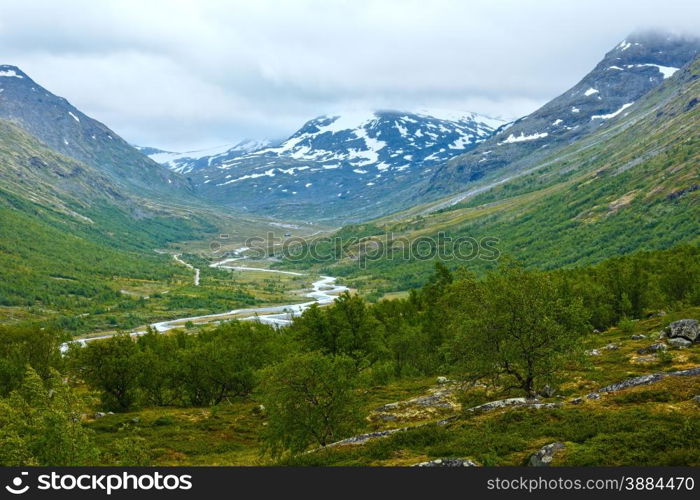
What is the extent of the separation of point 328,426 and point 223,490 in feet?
60.5

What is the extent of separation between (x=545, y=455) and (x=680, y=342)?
39.2 metres

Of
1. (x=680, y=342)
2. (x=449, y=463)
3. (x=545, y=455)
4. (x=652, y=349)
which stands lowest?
(x=652, y=349)

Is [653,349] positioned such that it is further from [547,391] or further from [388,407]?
[388,407]

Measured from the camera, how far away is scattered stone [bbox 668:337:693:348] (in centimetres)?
5597

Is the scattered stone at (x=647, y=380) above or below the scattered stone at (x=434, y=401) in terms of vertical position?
above

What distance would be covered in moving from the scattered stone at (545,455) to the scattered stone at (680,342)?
37330mm

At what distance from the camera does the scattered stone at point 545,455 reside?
26141 mm

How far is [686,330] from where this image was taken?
58438mm

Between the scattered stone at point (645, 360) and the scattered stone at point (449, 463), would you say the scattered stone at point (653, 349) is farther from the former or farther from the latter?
the scattered stone at point (449, 463)

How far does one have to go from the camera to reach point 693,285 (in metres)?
91.9

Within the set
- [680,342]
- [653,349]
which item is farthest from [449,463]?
[680,342]

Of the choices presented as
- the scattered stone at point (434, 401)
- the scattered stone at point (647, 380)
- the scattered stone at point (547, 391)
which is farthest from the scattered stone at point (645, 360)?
the scattered stone at point (434, 401)

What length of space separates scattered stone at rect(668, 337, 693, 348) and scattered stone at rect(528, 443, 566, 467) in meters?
37.3

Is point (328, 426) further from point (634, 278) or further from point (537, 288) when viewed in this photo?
point (634, 278)
